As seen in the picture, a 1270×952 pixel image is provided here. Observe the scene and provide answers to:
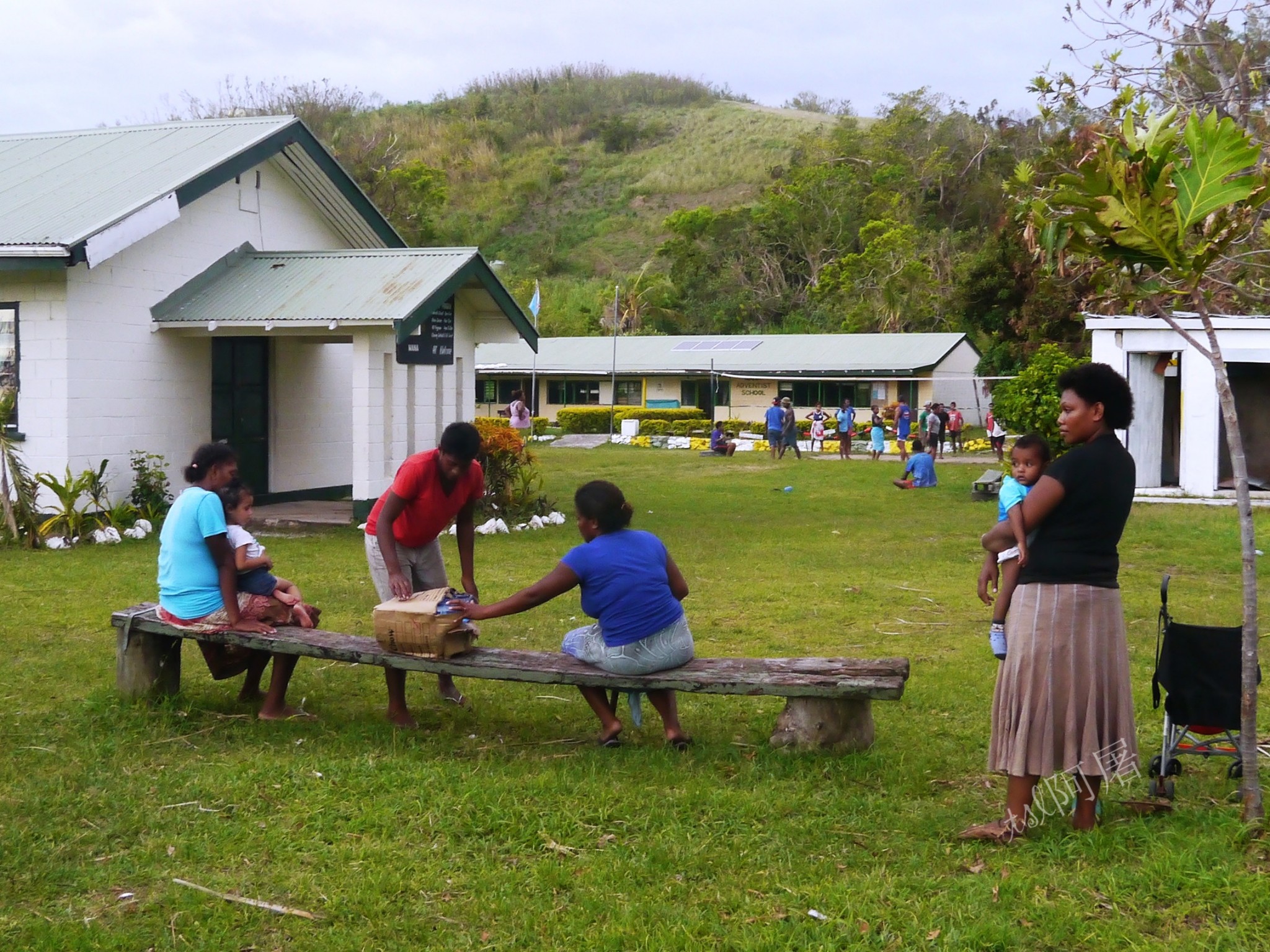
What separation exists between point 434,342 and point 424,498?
365 inches

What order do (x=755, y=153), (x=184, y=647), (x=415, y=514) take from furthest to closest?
(x=755, y=153), (x=184, y=647), (x=415, y=514)

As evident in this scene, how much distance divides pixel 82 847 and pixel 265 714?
73.3 inches

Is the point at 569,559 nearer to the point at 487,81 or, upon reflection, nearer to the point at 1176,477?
the point at 1176,477

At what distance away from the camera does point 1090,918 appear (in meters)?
4.21

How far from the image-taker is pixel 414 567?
274 inches

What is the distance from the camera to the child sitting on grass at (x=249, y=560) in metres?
6.61

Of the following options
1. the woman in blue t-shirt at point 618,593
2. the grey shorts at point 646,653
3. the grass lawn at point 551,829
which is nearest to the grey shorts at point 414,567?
the grass lawn at point 551,829

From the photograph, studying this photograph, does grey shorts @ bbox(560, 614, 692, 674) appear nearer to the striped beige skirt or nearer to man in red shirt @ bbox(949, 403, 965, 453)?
the striped beige skirt

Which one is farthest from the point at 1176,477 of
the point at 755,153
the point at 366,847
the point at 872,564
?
the point at 755,153

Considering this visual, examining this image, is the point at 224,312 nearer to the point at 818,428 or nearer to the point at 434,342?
the point at 434,342

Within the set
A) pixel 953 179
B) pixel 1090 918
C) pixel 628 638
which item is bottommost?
pixel 1090 918

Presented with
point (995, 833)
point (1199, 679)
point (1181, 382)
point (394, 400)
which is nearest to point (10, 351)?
point (394, 400)

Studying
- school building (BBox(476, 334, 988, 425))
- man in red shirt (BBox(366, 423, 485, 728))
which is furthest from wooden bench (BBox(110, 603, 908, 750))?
school building (BBox(476, 334, 988, 425))

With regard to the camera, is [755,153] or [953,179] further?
[755,153]
